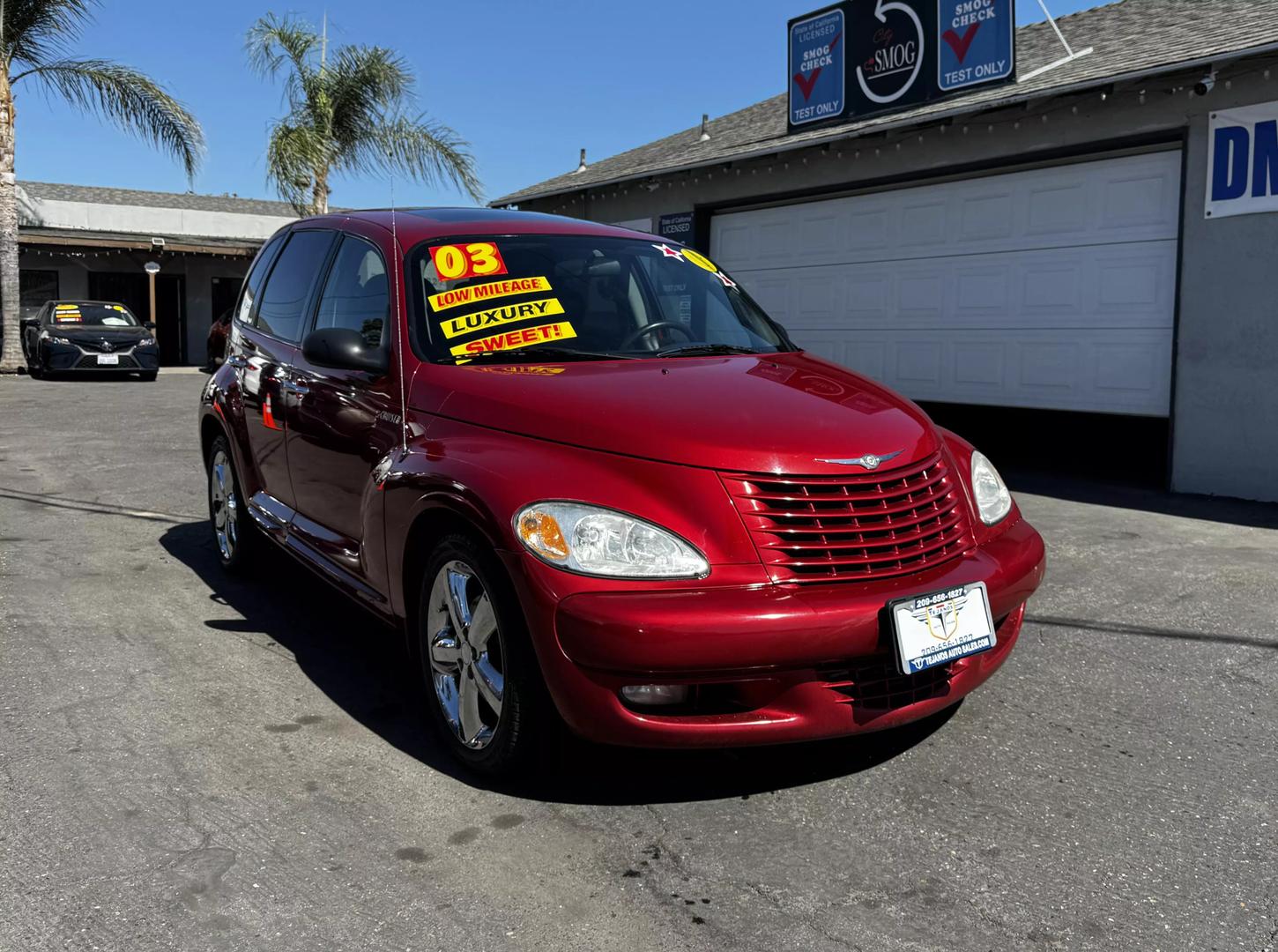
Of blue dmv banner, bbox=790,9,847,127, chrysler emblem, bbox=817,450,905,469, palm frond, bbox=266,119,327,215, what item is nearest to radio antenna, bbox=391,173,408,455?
chrysler emblem, bbox=817,450,905,469

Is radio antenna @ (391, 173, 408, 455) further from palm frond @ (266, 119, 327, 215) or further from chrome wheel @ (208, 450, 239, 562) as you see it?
palm frond @ (266, 119, 327, 215)

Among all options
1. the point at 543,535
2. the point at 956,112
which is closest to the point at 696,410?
the point at 543,535

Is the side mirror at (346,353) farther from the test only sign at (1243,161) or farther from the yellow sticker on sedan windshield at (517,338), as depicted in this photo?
the test only sign at (1243,161)

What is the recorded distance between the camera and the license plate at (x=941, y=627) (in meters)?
2.97

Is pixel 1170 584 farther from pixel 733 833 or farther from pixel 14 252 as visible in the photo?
pixel 14 252

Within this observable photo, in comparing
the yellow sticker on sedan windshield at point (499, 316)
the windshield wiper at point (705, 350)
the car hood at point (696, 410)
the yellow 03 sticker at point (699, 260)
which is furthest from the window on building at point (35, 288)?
the car hood at point (696, 410)

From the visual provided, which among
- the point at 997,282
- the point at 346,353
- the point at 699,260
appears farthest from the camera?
the point at 997,282

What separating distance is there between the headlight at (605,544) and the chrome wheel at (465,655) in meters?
0.32

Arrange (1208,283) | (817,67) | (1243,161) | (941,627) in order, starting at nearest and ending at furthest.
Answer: (941,627) → (1243,161) → (1208,283) → (817,67)

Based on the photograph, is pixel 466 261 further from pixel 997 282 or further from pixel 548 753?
pixel 997 282

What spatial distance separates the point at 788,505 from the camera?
9.98 feet

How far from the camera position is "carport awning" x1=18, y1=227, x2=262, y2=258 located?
25422 millimetres

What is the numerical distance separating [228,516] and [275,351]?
1189 mm

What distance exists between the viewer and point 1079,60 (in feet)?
34.5
